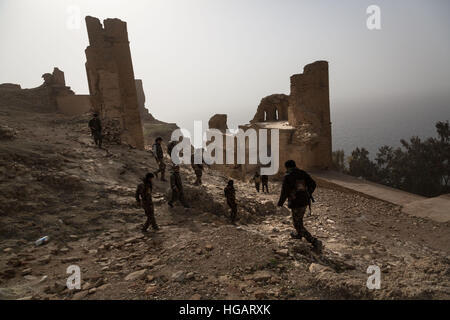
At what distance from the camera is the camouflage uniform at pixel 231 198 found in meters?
6.68

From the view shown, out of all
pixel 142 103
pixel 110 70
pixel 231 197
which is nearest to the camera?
pixel 231 197

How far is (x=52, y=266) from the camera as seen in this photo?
4.18m

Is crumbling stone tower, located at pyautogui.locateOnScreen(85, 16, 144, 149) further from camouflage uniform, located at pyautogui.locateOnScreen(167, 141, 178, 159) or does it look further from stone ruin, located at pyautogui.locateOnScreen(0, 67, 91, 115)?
stone ruin, located at pyautogui.locateOnScreen(0, 67, 91, 115)

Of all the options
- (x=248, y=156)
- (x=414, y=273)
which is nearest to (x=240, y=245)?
(x=414, y=273)

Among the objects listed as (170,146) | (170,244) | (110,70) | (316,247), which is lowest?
(316,247)

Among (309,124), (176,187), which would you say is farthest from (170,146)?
(309,124)

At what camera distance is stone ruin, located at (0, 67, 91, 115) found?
719 inches

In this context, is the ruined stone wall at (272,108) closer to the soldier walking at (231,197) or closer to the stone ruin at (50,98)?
the stone ruin at (50,98)

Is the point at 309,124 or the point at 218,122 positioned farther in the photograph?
the point at 218,122

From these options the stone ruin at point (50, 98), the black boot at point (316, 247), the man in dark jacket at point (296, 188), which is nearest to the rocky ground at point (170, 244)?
the black boot at point (316, 247)

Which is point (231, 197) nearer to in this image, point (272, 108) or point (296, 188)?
point (296, 188)

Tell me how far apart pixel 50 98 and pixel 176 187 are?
17546 mm

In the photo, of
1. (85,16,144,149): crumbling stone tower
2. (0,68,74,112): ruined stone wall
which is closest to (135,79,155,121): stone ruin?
(0,68,74,112): ruined stone wall

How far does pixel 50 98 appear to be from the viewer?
19219 mm
